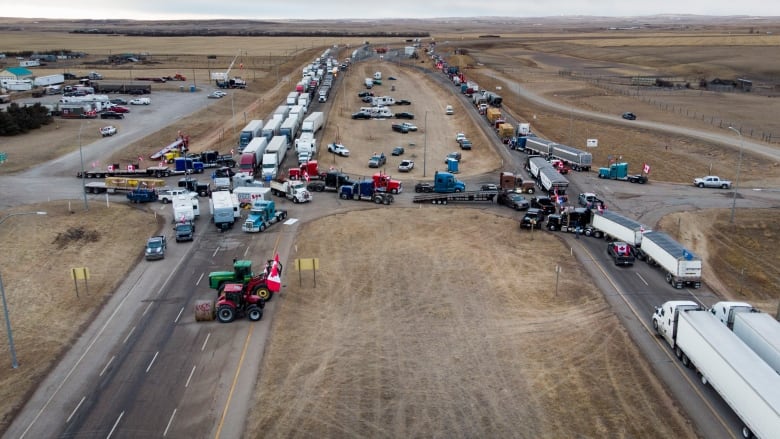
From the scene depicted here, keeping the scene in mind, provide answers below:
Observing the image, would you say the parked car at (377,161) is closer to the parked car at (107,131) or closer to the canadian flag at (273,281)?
the canadian flag at (273,281)

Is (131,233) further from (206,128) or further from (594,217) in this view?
(206,128)

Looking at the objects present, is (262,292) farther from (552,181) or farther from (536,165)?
(536,165)

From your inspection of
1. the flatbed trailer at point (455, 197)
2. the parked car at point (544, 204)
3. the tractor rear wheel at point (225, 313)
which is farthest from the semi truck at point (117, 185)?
the parked car at point (544, 204)

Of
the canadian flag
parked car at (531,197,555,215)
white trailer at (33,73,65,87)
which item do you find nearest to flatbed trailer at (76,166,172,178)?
the canadian flag

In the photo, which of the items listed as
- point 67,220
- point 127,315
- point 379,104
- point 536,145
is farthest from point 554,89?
point 127,315

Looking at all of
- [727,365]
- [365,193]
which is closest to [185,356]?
[727,365]

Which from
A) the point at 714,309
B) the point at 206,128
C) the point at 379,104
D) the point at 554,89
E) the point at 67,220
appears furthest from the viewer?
the point at 554,89

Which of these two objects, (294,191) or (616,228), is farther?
(294,191)
